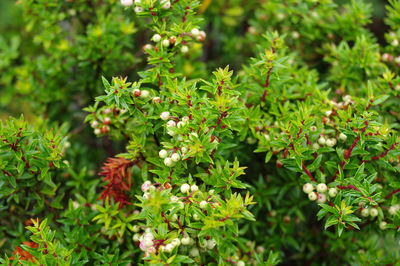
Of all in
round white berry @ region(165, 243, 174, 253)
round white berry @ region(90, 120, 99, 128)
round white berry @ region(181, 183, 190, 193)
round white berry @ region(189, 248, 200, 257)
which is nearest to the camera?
round white berry @ region(165, 243, 174, 253)

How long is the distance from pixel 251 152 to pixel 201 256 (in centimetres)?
66

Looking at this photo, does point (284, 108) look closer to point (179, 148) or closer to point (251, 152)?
point (251, 152)

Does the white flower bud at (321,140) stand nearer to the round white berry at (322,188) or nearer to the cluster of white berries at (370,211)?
the round white berry at (322,188)

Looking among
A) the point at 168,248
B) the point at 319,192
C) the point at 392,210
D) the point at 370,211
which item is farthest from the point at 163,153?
the point at 392,210

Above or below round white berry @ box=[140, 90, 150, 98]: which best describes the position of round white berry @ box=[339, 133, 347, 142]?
below

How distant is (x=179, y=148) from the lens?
1560 mm

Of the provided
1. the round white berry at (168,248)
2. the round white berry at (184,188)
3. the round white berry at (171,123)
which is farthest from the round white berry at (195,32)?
the round white berry at (168,248)

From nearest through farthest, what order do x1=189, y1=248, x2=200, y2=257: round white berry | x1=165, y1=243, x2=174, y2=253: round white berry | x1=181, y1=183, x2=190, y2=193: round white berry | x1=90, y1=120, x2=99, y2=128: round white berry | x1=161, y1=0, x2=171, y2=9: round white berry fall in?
x1=165, y1=243, x2=174, y2=253: round white berry < x1=181, y1=183, x2=190, y2=193: round white berry < x1=189, y1=248, x2=200, y2=257: round white berry < x1=161, y1=0, x2=171, y2=9: round white berry < x1=90, y1=120, x2=99, y2=128: round white berry

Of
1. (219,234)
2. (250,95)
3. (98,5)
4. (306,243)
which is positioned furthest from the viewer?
(98,5)

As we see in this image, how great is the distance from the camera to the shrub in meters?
1.51

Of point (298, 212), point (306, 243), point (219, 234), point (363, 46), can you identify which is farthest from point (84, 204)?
point (363, 46)

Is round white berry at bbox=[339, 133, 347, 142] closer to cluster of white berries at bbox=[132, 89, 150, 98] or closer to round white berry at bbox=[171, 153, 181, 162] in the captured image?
round white berry at bbox=[171, 153, 181, 162]

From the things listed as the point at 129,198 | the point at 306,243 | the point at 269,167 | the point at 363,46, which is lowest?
the point at 306,243

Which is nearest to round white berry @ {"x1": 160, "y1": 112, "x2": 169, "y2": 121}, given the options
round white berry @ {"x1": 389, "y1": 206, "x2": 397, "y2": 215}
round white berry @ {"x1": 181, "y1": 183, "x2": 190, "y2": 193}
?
round white berry @ {"x1": 181, "y1": 183, "x2": 190, "y2": 193}
